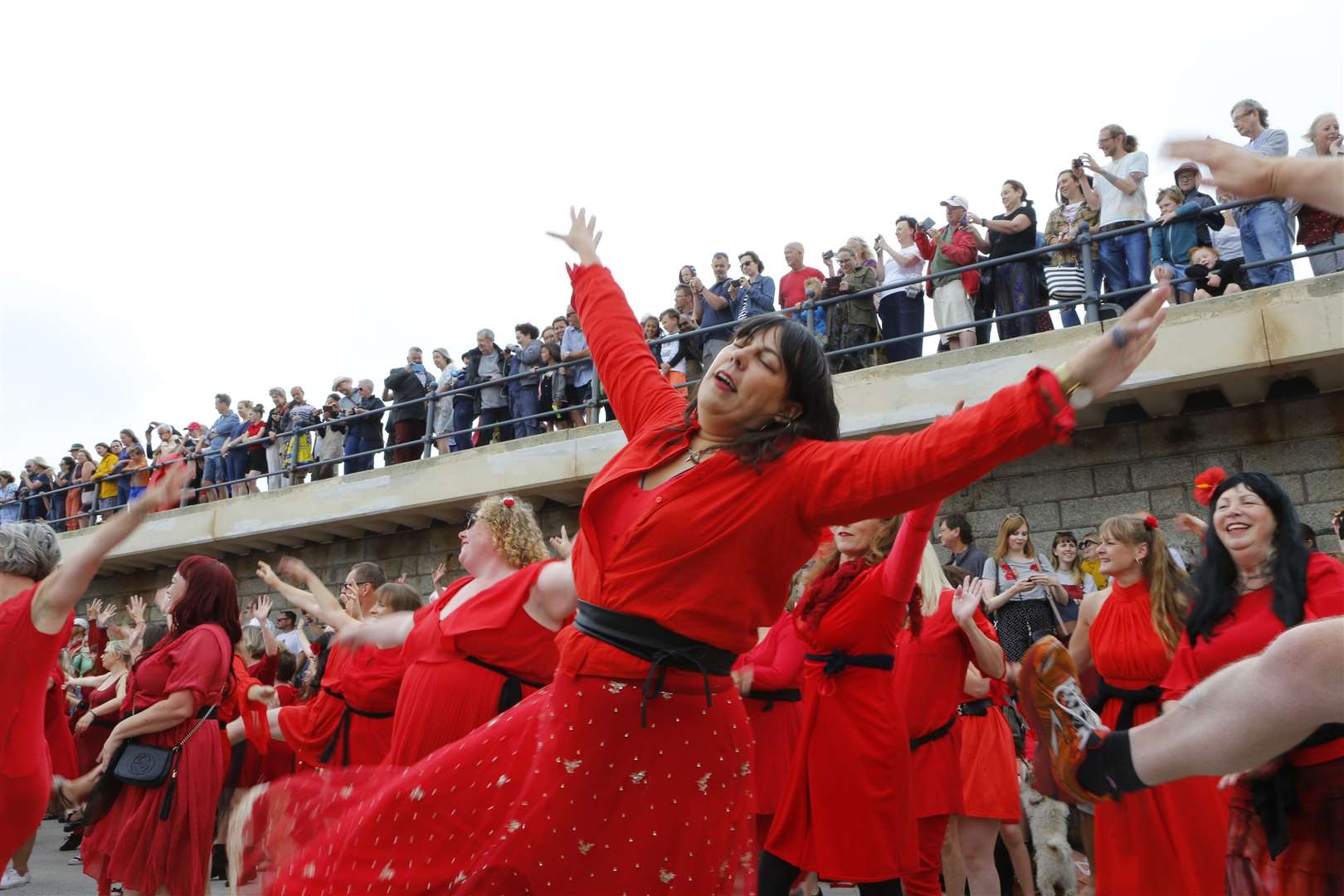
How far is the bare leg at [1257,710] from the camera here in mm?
2303

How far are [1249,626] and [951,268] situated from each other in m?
7.17

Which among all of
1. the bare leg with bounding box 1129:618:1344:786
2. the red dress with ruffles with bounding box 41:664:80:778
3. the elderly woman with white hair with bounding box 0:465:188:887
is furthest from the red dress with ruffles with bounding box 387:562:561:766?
the red dress with ruffles with bounding box 41:664:80:778

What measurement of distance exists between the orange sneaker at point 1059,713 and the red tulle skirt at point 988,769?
2699 millimetres

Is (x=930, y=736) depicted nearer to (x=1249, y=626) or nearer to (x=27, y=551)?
(x=1249, y=626)

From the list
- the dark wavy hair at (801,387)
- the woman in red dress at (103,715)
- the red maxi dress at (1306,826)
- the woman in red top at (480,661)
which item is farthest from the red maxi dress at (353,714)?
the woman in red dress at (103,715)

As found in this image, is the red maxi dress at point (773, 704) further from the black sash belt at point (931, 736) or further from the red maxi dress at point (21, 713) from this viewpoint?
the red maxi dress at point (21, 713)

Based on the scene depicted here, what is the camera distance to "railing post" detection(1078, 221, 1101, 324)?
9289mm

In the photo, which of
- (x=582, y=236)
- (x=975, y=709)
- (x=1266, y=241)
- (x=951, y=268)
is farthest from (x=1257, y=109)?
(x=582, y=236)

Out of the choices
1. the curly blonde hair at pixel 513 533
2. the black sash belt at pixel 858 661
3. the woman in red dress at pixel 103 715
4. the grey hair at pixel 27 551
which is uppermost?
the grey hair at pixel 27 551

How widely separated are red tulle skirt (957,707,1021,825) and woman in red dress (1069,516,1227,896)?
2.85ft

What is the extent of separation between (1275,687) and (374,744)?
4.56 metres

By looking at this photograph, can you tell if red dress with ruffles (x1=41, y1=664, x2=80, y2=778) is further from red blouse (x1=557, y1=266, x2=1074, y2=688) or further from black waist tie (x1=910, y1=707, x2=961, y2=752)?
red blouse (x1=557, y1=266, x2=1074, y2=688)

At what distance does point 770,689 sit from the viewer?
5.88 m

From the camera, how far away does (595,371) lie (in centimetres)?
1033
